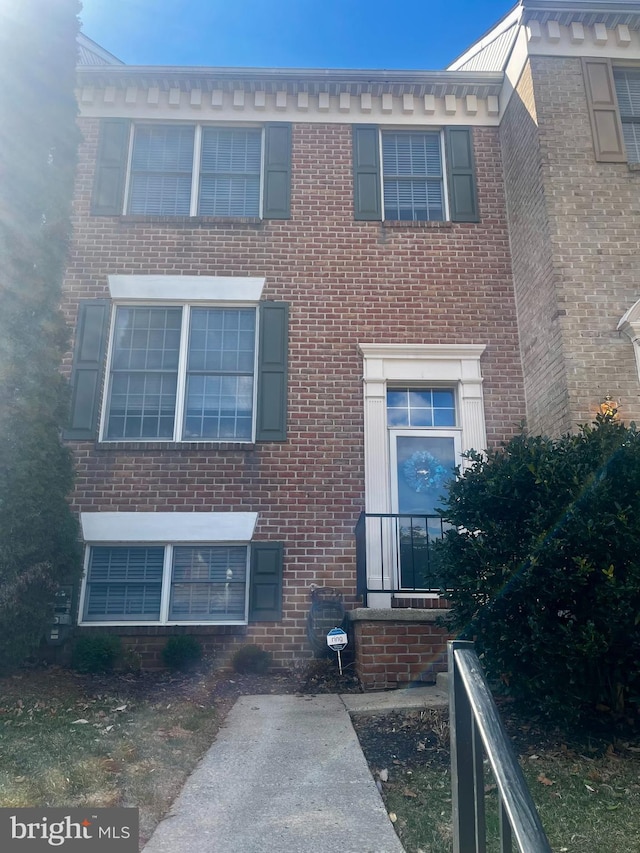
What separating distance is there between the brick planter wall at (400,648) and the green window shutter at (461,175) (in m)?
5.22

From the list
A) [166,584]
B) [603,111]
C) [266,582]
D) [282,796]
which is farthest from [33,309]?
[603,111]

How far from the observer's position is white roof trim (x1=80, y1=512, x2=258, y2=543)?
738 cm

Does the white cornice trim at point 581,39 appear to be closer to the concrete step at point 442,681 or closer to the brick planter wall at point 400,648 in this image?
the brick planter wall at point 400,648

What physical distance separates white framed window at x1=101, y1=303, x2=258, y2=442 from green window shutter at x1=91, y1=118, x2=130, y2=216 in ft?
4.57

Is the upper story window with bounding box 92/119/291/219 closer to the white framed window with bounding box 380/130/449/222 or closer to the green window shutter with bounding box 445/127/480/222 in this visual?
the white framed window with bounding box 380/130/449/222

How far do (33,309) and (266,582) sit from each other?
3.74 meters

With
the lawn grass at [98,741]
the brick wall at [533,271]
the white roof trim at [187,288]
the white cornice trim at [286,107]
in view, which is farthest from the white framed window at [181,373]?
the brick wall at [533,271]

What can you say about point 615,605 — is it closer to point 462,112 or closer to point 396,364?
point 396,364

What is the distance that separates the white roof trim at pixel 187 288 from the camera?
322 inches

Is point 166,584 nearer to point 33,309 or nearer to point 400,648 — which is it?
point 400,648

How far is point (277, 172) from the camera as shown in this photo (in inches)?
342

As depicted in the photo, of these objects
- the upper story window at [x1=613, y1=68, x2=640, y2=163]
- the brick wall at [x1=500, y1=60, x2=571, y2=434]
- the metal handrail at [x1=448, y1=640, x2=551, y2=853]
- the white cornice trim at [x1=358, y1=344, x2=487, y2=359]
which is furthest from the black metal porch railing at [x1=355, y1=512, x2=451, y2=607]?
the upper story window at [x1=613, y1=68, x2=640, y2=163]

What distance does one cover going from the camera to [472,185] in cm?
875
